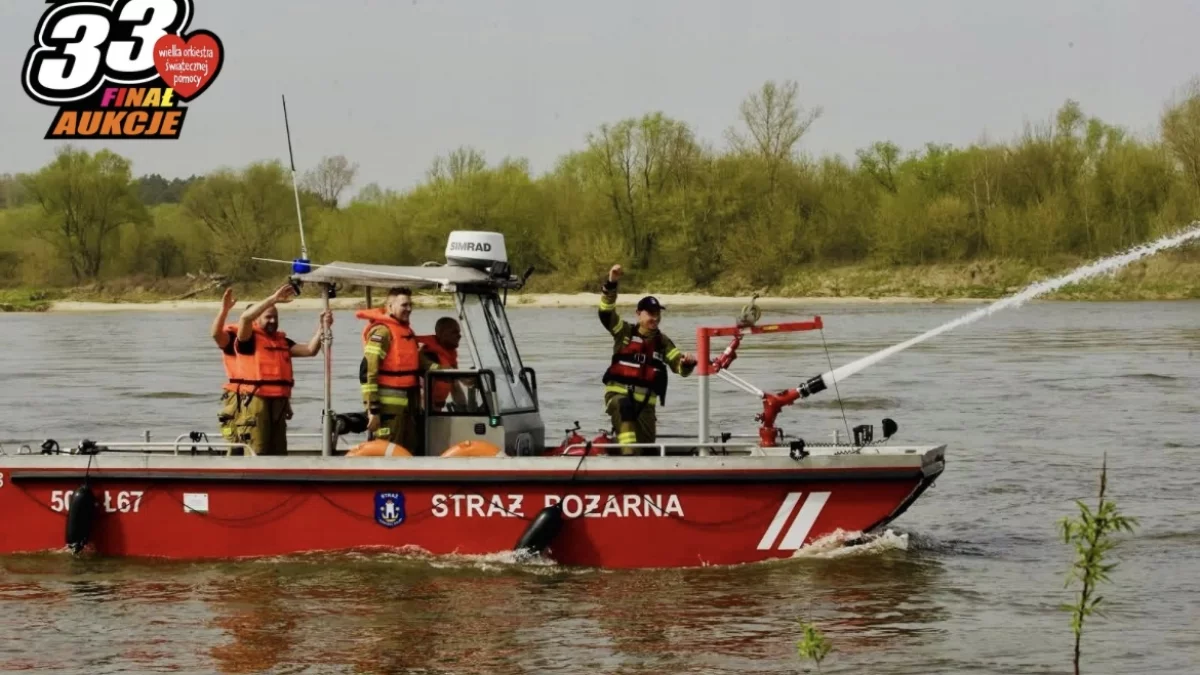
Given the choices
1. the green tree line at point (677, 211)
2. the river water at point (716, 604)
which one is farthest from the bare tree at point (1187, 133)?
the river water at point (716, 604)

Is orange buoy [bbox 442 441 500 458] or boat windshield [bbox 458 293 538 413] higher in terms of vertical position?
boat windshield [bbox 458 293 538 413]

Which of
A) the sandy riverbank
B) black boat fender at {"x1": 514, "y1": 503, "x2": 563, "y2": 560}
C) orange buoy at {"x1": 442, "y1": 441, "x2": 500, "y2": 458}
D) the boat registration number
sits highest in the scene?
the sandy riverbank

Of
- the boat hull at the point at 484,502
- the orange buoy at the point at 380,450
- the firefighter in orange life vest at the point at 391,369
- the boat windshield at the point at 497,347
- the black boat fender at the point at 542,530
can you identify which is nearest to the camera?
the boat hull at the point at 484,502

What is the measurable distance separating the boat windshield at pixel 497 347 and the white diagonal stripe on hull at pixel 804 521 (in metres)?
Answer: 2.08

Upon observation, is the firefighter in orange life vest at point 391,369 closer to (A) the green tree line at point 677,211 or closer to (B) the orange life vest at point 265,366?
(B) the orange life vest at point 265,366

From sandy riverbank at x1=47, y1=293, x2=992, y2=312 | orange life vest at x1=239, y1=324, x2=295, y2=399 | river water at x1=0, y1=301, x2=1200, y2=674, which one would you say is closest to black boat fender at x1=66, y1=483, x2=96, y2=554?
river water at x1=0, y1=301, x2=1200, y2=674

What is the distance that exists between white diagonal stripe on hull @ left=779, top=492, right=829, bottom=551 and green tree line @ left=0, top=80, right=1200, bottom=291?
180ft

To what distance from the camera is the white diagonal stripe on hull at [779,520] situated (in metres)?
11.2

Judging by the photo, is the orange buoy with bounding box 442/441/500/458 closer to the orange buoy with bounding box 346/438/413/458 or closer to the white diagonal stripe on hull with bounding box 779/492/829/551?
the orange buoy with bounding box 346/438/413/458

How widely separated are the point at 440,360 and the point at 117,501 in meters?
2.46

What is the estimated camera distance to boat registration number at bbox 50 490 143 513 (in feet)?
39.7

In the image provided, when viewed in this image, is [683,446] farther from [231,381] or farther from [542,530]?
[231,381]

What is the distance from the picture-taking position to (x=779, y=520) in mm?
11305

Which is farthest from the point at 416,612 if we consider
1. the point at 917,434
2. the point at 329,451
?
the point at 917,434
